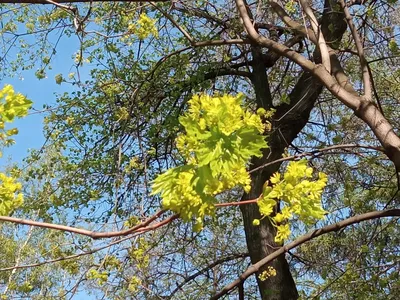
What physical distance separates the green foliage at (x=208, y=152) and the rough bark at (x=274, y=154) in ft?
9.79

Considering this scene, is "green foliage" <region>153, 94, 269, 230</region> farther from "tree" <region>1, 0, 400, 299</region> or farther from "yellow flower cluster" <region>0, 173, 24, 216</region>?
"tree" <region>1, 0, 400, 299</region>

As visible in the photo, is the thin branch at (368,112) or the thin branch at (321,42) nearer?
the thin branch at (368,112)

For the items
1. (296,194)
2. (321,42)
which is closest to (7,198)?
(296,194)

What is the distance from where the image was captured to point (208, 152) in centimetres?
163

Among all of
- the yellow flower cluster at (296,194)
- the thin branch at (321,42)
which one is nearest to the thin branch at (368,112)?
the thin branch at (321,42)

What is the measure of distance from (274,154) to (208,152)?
159 inches

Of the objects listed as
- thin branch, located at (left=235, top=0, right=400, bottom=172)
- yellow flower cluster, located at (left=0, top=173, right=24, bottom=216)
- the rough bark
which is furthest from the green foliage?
the rough bark

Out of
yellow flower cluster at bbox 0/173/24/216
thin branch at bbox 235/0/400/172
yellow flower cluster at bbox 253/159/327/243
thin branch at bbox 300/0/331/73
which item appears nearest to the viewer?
yellow flower cluster at bbox 253/159/327/243

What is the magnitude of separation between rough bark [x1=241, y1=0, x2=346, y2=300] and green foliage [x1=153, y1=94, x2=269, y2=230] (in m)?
2.98

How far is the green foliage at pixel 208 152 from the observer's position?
164 centimetres

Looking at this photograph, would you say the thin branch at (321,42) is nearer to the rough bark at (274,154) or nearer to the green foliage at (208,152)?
the rough bark at (274,154)

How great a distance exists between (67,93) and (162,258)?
6.63 ft

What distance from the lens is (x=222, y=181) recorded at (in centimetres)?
177

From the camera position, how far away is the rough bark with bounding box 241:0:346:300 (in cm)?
505
